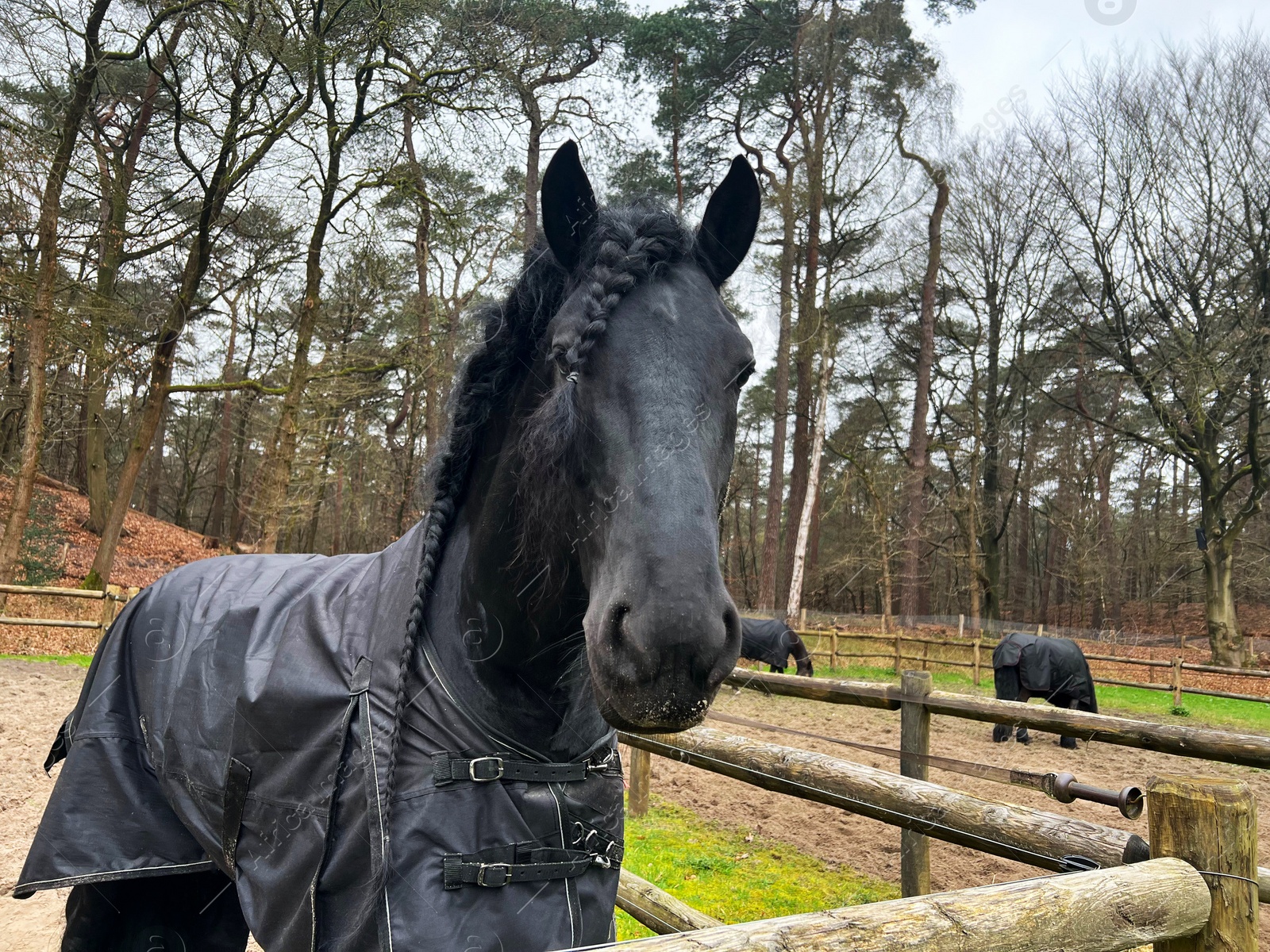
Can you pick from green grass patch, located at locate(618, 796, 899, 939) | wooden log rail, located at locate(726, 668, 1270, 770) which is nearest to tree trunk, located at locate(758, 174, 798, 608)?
green grass patch, located at locate(618, 796, 899, 939)

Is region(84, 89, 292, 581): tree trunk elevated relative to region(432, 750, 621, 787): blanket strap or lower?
elevated

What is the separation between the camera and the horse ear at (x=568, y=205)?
5.22ft

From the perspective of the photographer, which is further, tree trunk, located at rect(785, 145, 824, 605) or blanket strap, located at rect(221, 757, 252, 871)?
tree trunk, located at rect(785, 145, 824, 605)

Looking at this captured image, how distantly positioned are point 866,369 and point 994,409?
406 centimetres

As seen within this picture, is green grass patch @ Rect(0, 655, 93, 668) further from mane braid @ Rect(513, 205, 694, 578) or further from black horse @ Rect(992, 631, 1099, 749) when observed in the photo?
black horse @ Rect(992, 631, 1099, 749)

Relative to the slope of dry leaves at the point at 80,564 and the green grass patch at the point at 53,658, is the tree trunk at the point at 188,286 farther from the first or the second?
the green grass patch at the point at 53,658

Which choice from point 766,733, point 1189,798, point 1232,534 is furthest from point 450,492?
point 1232,534

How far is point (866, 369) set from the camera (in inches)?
971

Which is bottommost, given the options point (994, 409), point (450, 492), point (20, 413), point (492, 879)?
point (492, 879)

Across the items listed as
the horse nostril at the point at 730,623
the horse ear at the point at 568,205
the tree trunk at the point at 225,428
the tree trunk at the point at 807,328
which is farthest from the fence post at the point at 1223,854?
the tree trunk at the point at 225,428

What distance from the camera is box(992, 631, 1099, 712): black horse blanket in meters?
9.86

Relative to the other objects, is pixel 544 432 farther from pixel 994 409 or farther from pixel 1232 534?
pixel 994 409

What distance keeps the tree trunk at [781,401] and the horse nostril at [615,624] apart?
16466mm

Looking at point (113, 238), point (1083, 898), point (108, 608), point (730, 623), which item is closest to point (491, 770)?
point (730, 623)
